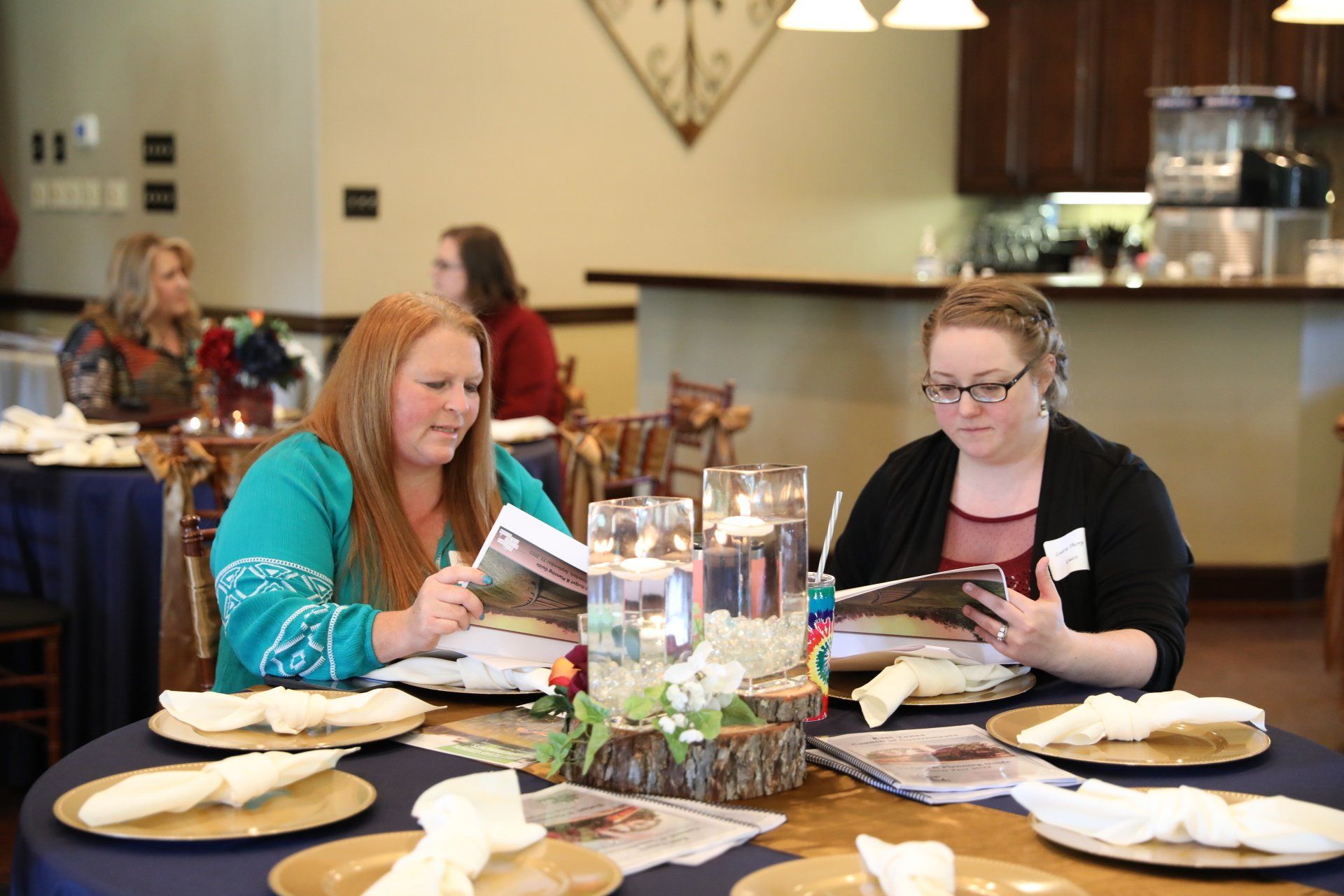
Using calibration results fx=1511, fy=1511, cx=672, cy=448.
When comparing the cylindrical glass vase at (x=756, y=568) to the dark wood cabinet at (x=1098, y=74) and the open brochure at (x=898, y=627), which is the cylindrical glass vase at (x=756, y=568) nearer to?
the open brochure at (x=898, y=627)

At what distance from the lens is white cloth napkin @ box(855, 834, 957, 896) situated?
46.4 inches

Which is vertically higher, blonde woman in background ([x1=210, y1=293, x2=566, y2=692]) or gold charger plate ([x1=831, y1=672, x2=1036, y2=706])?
blonde woman in background ([x1=210, y1=293, x2=566, y2=692])

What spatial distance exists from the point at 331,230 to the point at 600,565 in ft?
15.8

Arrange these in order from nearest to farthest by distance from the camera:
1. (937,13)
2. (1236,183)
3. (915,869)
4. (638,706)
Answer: (915,869)
(638,706)
(937,13)
(1236,183)

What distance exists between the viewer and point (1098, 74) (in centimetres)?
820

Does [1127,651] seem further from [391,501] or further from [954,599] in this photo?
[391,501]

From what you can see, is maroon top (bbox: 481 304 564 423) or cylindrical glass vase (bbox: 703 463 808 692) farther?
maroon top (bbox: 481 304 564 423)

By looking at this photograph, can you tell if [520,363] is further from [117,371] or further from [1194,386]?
[1194,386]

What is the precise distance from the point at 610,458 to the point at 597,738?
8.21 ft

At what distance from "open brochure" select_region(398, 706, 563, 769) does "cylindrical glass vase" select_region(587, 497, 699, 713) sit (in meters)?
0.14

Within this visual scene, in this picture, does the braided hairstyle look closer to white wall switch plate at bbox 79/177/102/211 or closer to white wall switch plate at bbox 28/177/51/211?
white wall switch plate at bbox 79/177/102/211

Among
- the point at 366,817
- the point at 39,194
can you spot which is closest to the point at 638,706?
the point at 366,817

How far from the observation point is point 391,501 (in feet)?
7.04

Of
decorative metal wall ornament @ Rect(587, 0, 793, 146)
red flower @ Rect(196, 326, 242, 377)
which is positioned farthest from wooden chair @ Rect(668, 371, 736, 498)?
decorative metal wall ornament @ Rect(587, 0, 793, 146)
